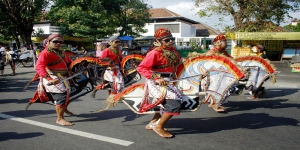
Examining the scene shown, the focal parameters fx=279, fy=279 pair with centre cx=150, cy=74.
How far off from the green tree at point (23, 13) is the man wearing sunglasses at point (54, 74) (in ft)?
64.4

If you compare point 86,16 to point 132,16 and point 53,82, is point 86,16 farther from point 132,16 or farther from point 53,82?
point 53,82

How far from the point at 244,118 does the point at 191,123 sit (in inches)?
45.8

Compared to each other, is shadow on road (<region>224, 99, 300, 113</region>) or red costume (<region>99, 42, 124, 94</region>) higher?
red costume (<region>99, 42, 124, 94</region>)

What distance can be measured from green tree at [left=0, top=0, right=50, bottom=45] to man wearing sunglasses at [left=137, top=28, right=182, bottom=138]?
69.1 feet

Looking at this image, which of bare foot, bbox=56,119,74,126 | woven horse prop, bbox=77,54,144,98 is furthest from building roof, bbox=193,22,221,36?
bare foot, bbox=56,119,74,126

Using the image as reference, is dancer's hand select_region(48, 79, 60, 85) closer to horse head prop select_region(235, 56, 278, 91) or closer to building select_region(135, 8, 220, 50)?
horse head prop select_region(235, 56, 278, 91)

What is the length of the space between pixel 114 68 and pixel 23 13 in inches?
770

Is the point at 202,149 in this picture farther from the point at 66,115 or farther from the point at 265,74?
the point at 265,74

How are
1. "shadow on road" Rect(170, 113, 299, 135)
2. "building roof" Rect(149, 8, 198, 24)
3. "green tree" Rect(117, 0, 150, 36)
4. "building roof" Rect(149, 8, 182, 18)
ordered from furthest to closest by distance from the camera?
Answer: "building roof" Rect(149, 8, 182, 18)
"building roof" Rect(149, 8, 198, 24)
"green tree" Rect(117, 0, 150, 36)
"shadow on road" Rect(170, 113, 299, 135)

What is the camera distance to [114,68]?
6.43 m

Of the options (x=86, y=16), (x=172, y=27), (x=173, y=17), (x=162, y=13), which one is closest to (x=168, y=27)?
(x=172, y=27)

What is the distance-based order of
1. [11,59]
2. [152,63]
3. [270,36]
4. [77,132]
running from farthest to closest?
[270,36] → [11,59] → [77,132] → [152,63]

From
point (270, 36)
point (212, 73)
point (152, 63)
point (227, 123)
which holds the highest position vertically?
point (270, 36)

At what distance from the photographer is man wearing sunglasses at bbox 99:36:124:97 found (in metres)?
6.48
